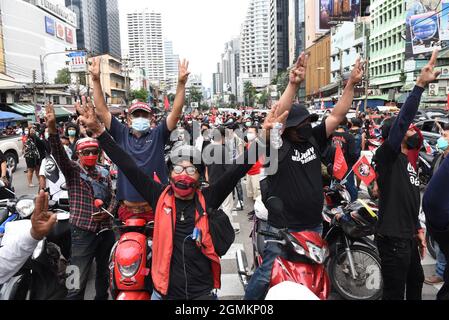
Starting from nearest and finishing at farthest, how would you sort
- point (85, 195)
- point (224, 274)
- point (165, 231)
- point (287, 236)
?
point (165, 231)
point (287, 236)
point (85, 195)
point (224, 274)

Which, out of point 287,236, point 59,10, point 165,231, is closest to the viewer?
point 165,231

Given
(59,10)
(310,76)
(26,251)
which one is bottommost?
(26,251)

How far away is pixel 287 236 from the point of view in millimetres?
3082

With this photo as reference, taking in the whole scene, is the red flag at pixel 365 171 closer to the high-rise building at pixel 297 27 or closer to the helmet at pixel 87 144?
the helmet at pixel 87 144

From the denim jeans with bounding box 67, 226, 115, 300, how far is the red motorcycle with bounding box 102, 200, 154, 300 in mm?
568

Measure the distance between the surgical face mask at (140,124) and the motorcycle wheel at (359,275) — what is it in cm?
240

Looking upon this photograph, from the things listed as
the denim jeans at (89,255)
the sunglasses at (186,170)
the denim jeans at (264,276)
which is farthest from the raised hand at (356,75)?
the denim jeans at (89,255)

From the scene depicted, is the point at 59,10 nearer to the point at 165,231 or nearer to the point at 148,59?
the point at 165,231

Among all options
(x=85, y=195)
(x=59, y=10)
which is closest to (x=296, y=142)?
(x=85, y=195)

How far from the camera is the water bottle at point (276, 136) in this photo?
3076mm

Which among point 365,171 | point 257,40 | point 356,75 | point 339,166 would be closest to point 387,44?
point 365,171
